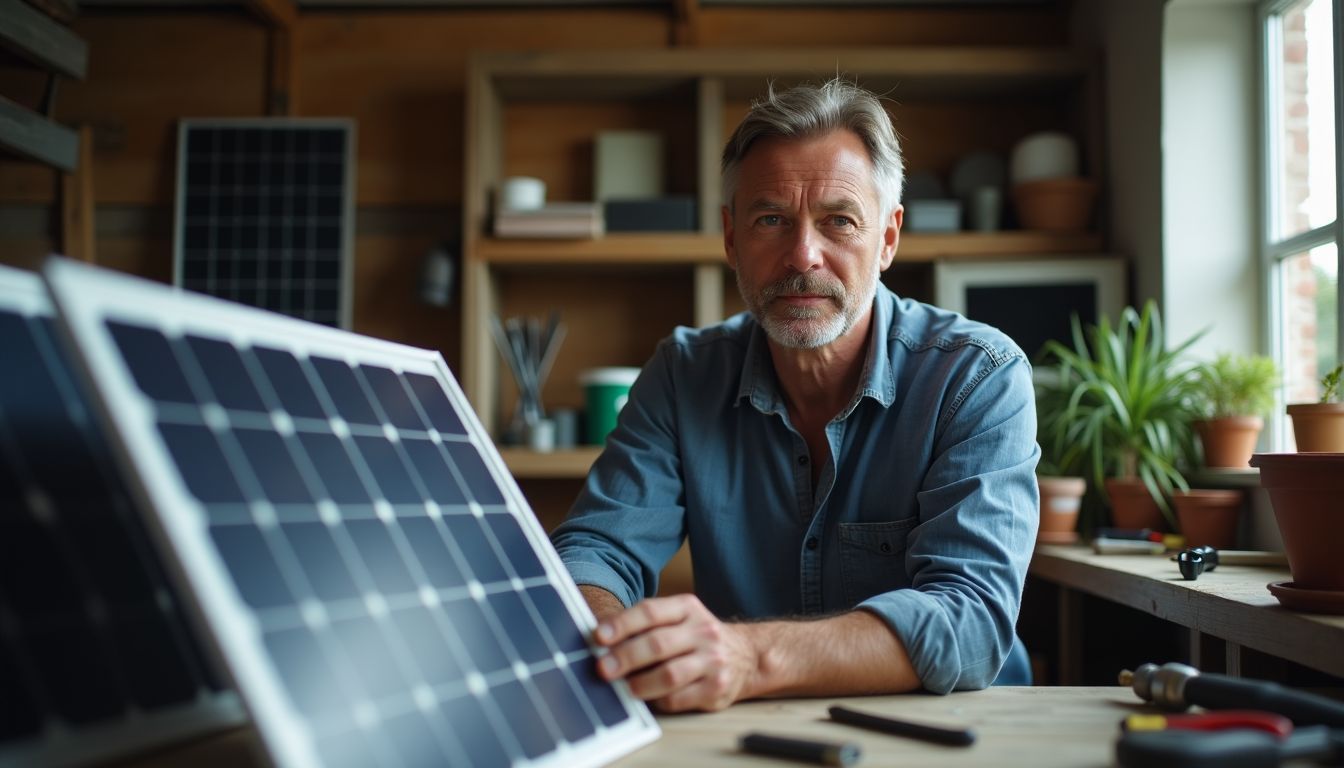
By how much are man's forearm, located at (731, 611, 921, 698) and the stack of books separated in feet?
8.36

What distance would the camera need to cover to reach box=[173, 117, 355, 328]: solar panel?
3.79m

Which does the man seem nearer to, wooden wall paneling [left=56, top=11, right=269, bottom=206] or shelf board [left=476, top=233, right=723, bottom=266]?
shelf board [left=476, top=233, right=723, bottom=266]

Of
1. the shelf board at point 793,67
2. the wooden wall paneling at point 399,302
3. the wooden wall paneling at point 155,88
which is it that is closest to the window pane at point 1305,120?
the shelf board at point 793,67

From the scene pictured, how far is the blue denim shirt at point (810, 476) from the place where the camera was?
4.42 feet

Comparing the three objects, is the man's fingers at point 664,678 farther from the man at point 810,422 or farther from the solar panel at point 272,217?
the solar panel at point 272,217

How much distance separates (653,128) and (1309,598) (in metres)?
3.01

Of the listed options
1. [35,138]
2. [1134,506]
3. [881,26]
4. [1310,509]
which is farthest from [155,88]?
[1310,509]

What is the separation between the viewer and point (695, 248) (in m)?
3.46

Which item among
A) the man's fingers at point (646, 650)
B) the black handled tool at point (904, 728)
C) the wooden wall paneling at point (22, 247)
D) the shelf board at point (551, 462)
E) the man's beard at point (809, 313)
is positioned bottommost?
the black handled tool at point (904, 728)

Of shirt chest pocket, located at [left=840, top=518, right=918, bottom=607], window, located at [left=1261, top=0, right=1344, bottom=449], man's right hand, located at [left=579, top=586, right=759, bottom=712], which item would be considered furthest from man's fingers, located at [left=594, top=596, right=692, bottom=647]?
window, located at [left=1261, top=0, right=1344, bottom=449]

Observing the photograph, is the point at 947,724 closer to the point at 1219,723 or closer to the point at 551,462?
the point at 1219,723

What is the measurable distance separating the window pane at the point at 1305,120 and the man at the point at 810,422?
142cm

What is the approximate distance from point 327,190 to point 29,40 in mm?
1200

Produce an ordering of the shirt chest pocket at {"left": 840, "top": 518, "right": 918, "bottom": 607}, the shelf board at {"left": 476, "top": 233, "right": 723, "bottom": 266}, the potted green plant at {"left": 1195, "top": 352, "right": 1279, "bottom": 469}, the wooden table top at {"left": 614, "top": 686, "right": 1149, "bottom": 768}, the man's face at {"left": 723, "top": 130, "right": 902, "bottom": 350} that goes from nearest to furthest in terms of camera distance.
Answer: the wooden table top at {"left": 614, "top": 686, "right": 1149, "bottom": 768} < the shirt chest pocket at {"left": 840, "top": 518, "right": 918, "bottom": 607} < the man's face at {"left": 723, "top": 130, "right": 902, "bottom": 350} < the potted green plant at {"left": 1195, "top": 352, "right": 1279, "bottom": 469} < the shelf board at {"left": 476, "top": 233, "right": 723, "bottom": 266}
